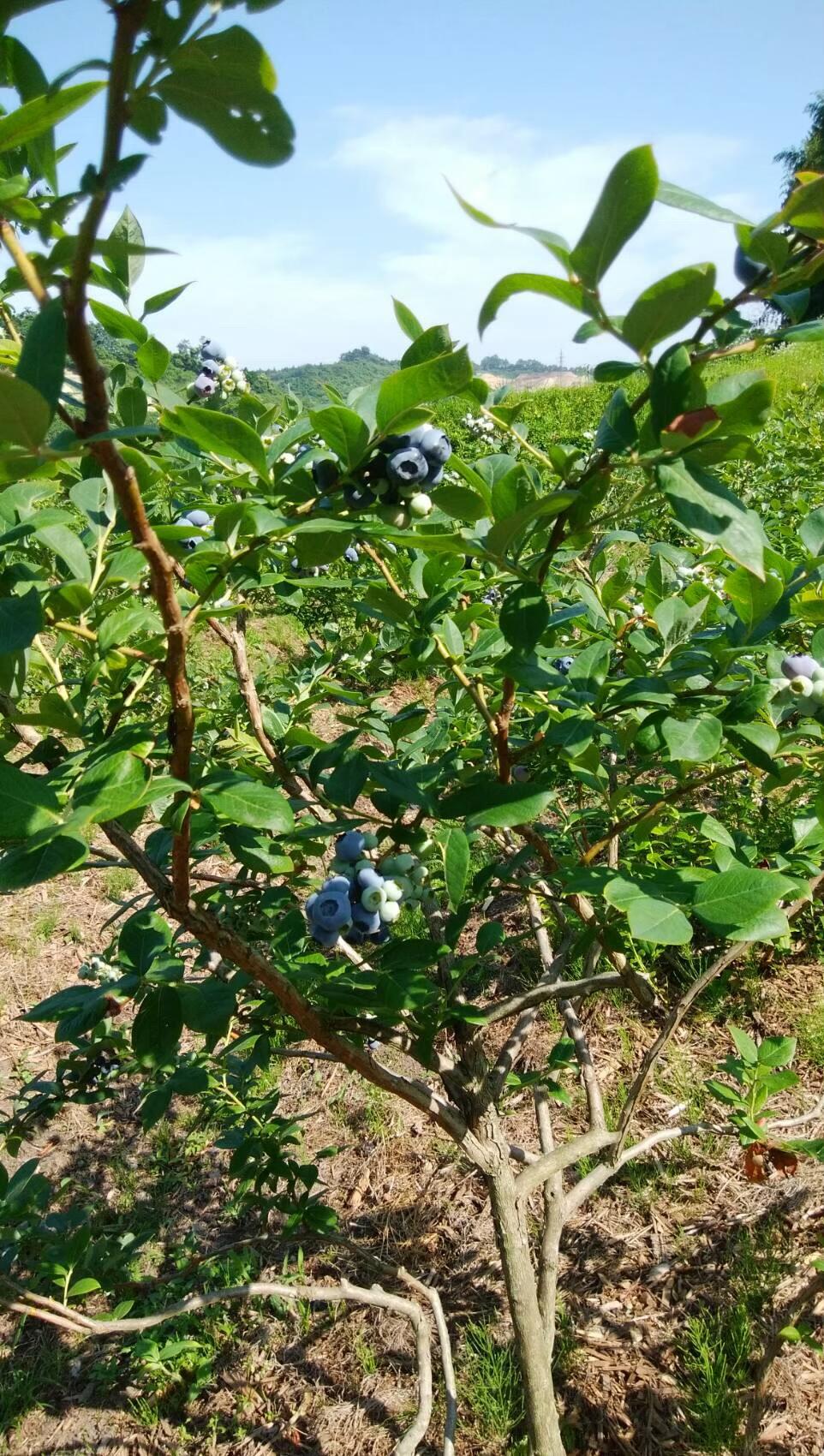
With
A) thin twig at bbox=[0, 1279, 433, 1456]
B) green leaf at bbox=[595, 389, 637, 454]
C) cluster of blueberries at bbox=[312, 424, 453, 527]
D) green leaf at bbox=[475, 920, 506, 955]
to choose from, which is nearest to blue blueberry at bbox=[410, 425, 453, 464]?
cluster of blueberries at bbox=[312, 424, 453, 527]

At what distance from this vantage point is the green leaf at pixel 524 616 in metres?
0.76

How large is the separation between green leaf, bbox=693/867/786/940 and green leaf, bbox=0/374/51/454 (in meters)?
0.59

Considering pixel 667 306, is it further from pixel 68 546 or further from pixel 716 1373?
pixel 716 1373

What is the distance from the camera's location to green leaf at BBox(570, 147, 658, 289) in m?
0.48

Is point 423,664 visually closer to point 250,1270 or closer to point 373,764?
point 373,764

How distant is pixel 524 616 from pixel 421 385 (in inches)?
9.8

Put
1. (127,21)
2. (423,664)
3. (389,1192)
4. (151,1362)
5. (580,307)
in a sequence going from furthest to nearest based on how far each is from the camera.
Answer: (389,1192)
(151,1362)
(423,664)
(580,307)
(127,21)

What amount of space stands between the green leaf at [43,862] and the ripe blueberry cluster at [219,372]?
3.63 ft

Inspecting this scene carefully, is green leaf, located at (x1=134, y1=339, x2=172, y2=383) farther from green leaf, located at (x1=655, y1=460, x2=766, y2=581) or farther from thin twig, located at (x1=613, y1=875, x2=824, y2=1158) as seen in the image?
thin twig, located at (x1=613, y1=875, x2=824, y2=1158)

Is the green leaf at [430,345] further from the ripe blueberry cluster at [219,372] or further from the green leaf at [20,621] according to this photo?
the ripe blueberry cluster at [219,372]

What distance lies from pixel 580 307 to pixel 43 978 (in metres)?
3.14

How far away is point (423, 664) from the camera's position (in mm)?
1077

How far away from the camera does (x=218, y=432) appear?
2.01 feet

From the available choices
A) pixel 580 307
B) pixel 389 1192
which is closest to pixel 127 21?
pixel 580 307
